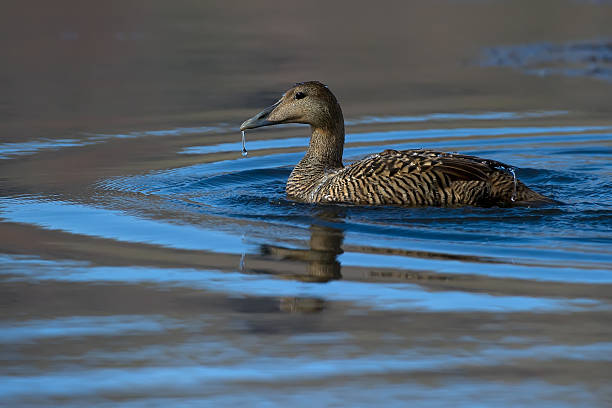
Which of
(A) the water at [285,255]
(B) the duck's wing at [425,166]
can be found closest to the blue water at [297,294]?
(A) the water at [285,255]

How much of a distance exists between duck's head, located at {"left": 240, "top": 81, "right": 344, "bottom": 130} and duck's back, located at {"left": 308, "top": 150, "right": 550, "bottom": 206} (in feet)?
3.28

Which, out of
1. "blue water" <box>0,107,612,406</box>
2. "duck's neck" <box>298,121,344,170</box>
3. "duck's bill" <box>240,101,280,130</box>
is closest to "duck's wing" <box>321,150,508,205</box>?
"blue water" <box>0,107,612,406</box>

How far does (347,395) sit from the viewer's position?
485cm

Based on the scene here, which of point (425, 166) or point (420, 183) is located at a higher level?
point (425, 166)

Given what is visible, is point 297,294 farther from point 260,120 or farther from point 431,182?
point 260,120

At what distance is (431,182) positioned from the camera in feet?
28.2

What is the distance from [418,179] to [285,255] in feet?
5.59

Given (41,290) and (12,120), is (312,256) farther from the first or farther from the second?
(12,120)

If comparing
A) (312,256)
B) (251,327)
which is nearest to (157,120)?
(312,256)

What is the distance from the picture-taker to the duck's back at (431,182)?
851 centimetres

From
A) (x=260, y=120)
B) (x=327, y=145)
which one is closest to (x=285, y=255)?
(x=260, y=120)

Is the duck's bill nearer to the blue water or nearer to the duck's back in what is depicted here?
the blue water

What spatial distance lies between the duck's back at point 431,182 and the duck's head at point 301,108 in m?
1.00

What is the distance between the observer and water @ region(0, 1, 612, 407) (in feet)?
16.8
